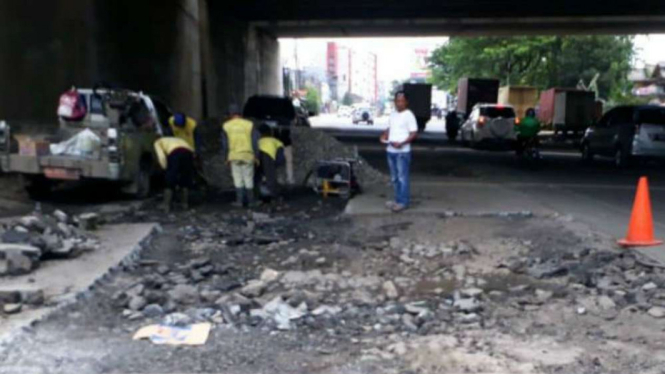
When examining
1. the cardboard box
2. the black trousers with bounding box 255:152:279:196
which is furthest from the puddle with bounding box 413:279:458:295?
the cardboard box

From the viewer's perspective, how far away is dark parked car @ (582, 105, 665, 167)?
1975 cm

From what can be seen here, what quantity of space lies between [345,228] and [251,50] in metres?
27.7

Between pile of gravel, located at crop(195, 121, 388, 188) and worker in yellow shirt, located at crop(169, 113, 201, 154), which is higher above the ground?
worker in yellow shirt, located at crop(169, 113, 201, 154)

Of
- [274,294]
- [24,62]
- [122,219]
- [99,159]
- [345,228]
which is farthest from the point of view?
[24,62]

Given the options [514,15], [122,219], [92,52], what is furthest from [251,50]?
[122,219]

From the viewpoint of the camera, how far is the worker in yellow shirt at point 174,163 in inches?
464

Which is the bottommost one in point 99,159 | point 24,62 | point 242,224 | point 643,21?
point 242,224

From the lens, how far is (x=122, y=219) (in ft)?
36.8

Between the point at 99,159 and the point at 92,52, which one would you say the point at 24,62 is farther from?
the point at 99,159

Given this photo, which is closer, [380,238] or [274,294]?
[274,294]

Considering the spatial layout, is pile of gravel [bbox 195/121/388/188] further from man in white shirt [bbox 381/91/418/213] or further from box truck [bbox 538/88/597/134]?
box truck [bbox 538/88/597/134]

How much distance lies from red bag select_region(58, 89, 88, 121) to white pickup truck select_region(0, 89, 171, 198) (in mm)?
87

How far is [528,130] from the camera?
21.1m

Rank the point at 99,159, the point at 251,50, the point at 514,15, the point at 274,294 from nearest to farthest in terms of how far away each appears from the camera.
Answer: the point at 274,294
the point at 99,159
the point at 514,15
the point at 251,50
